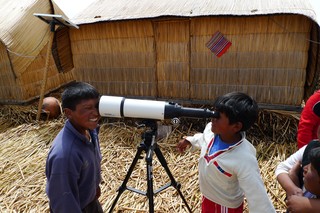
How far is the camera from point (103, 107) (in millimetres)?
1653

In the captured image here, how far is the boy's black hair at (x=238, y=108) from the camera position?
1.54 metres

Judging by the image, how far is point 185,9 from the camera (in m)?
3.95

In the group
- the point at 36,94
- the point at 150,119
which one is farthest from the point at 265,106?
the point at 36,94

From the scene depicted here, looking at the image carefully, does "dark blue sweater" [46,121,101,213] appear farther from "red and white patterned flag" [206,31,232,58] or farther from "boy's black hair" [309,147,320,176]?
"red and white patterned flag" [206,31,232,58]

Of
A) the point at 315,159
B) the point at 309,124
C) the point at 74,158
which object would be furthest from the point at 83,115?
the point at 309,124

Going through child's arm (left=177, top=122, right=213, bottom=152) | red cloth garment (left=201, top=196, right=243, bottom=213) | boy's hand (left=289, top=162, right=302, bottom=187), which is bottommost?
red cloth garment (left=201, top=196, right=243, bottom=213)

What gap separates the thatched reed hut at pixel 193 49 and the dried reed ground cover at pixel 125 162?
504 millimetres

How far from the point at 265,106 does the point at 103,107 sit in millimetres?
3081

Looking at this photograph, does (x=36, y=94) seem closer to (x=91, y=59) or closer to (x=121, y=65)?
(x=91, y=59)

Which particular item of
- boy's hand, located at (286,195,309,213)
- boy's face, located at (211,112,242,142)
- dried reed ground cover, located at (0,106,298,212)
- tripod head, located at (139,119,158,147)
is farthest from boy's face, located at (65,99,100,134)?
dried reed ground cover, located at (0,106,298,212)

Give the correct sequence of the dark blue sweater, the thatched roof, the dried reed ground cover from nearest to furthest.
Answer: the dark blue sweater → the dried reed ground cover → the thatched roof

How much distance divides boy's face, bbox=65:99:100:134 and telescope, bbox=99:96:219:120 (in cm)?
6

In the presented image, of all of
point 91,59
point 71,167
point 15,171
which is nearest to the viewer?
point 71,167

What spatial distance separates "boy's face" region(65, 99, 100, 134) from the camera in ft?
5.22
